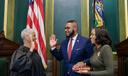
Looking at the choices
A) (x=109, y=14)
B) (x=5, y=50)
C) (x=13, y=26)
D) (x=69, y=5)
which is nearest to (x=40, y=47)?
(x=5, y=50)

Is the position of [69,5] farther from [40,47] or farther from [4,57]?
[4,57]

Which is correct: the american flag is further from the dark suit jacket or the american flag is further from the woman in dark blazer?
the woman in dark blazer

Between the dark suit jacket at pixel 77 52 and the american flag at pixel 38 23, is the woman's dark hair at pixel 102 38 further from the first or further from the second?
the american flag at pixel 38 23

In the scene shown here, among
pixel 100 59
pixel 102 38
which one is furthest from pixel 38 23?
pixel 100 59

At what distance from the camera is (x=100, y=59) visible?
2.96 metres

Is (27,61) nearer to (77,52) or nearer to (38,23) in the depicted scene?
(77,52)

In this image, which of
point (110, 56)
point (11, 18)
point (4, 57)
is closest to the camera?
point (110, 56)

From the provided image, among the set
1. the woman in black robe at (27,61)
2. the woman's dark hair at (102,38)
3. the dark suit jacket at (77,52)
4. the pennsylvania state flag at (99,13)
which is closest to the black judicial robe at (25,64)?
the woman in black robe at (27,61)

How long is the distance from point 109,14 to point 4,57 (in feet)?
7.12

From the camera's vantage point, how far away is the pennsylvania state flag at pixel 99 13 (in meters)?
4.65

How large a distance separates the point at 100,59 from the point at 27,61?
2.81 ft

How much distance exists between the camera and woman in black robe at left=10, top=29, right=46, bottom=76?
3.09m

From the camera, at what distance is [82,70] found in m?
3.05

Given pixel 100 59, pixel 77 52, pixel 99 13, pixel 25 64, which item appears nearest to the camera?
pixel 100 59
